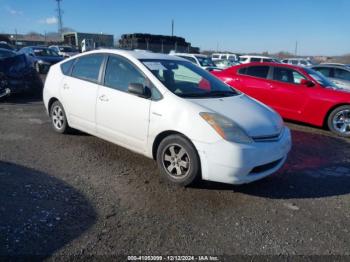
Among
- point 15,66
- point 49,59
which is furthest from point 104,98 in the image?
point 49,59

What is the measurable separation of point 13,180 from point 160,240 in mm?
2147

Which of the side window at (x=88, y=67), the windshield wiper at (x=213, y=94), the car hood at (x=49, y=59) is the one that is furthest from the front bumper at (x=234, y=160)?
the car hood at (x=49, y=59)

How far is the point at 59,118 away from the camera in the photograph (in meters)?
5.46

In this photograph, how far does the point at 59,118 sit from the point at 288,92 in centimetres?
518

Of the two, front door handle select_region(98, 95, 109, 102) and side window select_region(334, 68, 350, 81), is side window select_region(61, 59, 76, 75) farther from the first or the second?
side window select_region(334, 68, 350, 81)

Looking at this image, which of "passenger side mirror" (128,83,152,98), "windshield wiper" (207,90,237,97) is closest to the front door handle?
"passenger side mirror" (128,83,152,98)

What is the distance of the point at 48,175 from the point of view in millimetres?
3914

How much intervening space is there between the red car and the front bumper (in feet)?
12.9

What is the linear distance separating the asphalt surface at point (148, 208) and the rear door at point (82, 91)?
484 millimetres

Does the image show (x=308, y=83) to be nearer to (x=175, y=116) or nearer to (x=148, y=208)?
(x=175, y=116)

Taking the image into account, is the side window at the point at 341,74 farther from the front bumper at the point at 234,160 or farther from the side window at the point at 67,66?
the side window at the point at 67,66

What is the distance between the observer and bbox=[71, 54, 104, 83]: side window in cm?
468

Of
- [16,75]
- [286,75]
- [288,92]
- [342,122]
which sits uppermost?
[286,75]

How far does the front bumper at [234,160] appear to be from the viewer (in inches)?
129
